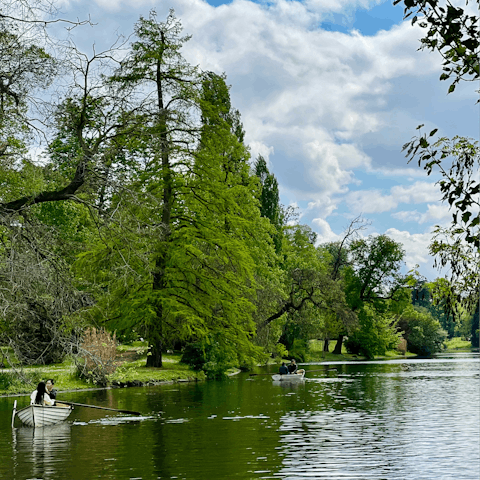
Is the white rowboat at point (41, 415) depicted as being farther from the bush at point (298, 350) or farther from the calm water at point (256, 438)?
the bush at point (298, 350)

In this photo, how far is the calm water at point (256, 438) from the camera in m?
12.7

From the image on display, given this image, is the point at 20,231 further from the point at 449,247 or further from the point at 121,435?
the point at 449,247

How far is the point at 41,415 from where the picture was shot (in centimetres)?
1961

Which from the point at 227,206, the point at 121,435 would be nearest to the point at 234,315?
the point at 227,206

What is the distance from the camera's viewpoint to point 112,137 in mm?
15742

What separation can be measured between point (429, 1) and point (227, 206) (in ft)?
106

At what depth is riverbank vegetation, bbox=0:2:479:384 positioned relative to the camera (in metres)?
14.1

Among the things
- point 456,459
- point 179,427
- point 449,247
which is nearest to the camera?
point 449,247

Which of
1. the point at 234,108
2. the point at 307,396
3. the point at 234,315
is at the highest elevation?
the point at 234,108

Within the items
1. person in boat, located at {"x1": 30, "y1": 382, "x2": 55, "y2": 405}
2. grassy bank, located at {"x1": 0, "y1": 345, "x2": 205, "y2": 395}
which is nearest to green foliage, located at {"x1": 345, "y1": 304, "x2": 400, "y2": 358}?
grassy bank, located at {"x1": 0, "y1": 345, "x2": 205, "y2": 395}

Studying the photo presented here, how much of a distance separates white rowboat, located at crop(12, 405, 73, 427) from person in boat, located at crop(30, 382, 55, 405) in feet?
1.68

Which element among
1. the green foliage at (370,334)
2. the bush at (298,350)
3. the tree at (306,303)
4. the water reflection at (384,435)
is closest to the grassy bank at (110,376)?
the water reflection at (384,435)

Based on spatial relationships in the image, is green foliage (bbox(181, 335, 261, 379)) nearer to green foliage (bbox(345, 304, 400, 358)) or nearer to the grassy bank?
the grassy bank

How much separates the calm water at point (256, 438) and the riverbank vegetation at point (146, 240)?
2084 mm
